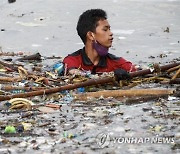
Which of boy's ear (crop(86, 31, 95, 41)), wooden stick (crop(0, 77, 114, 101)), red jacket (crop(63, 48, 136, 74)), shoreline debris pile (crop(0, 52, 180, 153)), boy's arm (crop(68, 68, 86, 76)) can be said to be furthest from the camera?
boy's ear (crop(86, 31, 95, 41))

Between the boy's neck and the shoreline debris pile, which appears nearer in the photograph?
the shoreline debris pile

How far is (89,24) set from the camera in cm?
692

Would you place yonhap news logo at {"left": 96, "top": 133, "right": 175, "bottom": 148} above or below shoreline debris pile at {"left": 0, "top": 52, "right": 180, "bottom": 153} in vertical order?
below

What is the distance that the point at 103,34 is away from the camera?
22.0 ft

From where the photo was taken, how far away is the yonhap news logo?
3.42m

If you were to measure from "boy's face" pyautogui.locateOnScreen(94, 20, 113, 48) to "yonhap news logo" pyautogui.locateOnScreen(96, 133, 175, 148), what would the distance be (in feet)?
10.5

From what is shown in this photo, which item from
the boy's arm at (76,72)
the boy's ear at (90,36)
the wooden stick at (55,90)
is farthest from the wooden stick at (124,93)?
the boy's ear at (90,36)

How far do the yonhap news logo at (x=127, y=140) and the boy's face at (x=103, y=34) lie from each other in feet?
10.5

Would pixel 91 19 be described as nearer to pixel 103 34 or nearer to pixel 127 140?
pixel 103 34

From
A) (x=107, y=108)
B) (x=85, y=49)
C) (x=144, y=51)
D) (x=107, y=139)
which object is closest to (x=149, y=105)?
(x=107, y=108)

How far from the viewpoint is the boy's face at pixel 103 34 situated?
663 cm

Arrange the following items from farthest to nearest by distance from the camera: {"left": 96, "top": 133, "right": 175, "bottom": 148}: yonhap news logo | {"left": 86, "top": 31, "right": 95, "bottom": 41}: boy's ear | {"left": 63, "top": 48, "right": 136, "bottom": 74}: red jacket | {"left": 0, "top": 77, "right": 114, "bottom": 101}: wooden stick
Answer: {"left": 86, "top": 31, "right": 95, "bottom": 41}: boy's ear < {"left": 63, "top": 48, "right": 136, "bottom": 74}: red jacket < {"left": 0, "top": 77, "right": 114, "bottom": 101}: wooden stick < {"left": 96, "top": 133, "right": 175, "bottom": 148}: yonhap news logo

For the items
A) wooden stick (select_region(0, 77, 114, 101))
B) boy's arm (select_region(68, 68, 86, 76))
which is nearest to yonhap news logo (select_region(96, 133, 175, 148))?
wooden stick (select_region(0, 77, 114, 101))

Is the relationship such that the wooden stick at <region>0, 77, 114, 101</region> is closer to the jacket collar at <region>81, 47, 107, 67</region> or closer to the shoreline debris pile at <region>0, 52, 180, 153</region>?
the shoreline debris pile at <region>0, 52, 180, 153</region>
